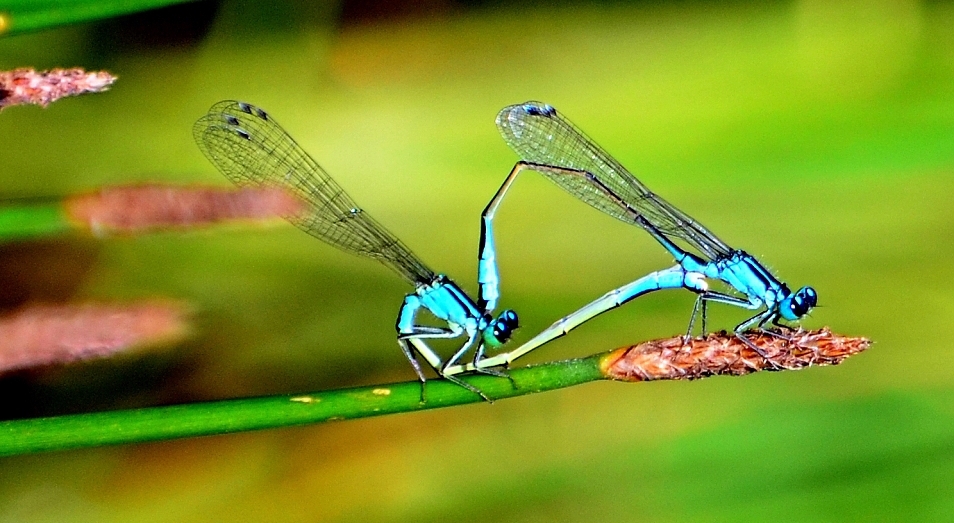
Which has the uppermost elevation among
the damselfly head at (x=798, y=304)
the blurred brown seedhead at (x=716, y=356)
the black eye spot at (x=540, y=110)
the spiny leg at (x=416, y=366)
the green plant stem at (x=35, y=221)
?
the black eye spot at (x=540, y=110)

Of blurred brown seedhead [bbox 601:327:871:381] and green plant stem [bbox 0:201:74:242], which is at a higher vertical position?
blurred brown seedhead [bbox 601:327:871:381]

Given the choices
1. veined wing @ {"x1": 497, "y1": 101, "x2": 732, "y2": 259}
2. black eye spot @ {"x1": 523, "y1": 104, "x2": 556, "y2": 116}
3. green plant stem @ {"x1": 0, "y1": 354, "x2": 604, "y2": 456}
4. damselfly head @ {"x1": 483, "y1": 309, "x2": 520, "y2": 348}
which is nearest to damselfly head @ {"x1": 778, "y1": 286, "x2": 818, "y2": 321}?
veined wing @ {"x1": 497, "y1": 101, "x2": 732, "y2": 259}

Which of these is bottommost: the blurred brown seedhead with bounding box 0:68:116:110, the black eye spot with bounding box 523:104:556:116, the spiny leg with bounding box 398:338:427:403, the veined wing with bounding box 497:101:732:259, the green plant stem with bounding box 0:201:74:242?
the spiny leg with bounding box 398:338:427:403

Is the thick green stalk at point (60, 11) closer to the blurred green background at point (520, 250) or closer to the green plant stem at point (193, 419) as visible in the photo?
the green plant stem at point (193, 419)

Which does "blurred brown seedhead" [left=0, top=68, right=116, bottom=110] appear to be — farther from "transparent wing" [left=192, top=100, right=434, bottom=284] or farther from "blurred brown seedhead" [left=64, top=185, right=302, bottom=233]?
"transparent wing" [left=192, top=100, right=434, bottom=284]

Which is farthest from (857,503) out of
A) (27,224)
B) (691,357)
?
(27,224)

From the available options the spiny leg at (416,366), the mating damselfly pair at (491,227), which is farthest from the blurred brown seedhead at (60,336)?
the mating damselfly pair at (491,227)

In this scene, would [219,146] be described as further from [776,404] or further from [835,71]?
[835,71]

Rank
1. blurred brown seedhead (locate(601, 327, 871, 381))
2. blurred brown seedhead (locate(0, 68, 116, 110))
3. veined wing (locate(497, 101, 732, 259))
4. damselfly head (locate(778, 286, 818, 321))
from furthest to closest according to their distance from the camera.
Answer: veined wing (locate(497, 101, 732, 259)), damselfly head (locate(778, 286, 818, 321)), blurred brown seedhead (locate(601, 327, 871, 381)), blurred brown seedhead (locate(0, 68, 116, 110))
